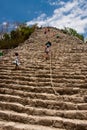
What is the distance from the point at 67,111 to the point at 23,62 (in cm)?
653

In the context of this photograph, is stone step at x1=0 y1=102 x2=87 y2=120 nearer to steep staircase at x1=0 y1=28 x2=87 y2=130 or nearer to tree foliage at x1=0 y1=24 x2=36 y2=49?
steep staircase at x1=0 y1=28 x2=87 y2=130

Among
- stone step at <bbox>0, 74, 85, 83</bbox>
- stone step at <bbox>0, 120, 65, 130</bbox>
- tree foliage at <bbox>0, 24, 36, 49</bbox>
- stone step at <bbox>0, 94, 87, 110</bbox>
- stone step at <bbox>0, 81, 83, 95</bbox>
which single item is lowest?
stone step at <bbox>0, 120, 65, 130</bbox>

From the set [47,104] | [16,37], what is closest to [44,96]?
[47,104]

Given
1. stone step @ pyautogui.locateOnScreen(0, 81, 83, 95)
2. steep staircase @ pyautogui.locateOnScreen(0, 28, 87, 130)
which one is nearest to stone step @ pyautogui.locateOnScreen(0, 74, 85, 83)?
steep staircase @ pyautogui.locateOnScreen(0, 28, 87, 130)

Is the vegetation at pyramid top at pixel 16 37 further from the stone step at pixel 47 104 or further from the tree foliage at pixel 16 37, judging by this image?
the stone step at pixel 47 104

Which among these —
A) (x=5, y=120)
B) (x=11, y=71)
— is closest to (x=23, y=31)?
(x=11, y=71)

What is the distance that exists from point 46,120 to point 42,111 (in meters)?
0.52

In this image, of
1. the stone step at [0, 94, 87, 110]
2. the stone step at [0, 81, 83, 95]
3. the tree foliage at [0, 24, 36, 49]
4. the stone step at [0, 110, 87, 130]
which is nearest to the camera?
the stone step at [0, 110, 87, 130]

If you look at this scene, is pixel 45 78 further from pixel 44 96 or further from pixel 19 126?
pixel 19 126

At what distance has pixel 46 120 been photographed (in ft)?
20.0

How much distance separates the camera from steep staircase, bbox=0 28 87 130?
19.9 feet

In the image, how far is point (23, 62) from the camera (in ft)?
41.4

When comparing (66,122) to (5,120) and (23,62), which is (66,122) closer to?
(5,120)

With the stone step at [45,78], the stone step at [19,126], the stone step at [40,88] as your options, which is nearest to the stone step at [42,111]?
the stone step at [19,126]
